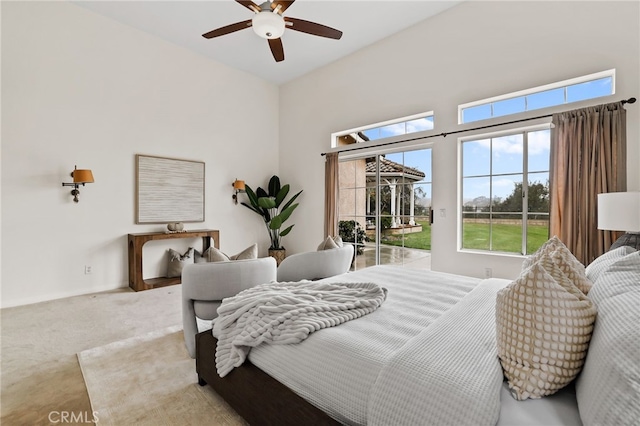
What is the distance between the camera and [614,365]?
72cm

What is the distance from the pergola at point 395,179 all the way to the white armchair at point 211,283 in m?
2.85

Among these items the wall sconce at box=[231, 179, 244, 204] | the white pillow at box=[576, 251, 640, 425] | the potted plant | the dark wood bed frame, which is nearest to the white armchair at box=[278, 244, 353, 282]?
the dark wood bed frame

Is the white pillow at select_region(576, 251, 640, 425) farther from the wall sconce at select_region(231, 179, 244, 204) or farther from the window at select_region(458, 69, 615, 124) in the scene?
the wall sconce at select_region(231, 179, 244, 204)

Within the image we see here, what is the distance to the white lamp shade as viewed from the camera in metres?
2.02

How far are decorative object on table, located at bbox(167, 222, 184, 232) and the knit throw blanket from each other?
319 cm

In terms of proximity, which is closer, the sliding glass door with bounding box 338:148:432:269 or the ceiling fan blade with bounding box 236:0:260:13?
the ceiling fan blade with bounding box 236:0:260:13

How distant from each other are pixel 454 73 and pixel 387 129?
46.8 inches

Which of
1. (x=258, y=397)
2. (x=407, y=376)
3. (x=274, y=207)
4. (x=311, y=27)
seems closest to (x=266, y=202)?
(x=274, y=207)

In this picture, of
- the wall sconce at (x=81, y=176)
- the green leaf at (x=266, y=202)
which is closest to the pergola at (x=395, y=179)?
the green leaf at (x=266, y=202)

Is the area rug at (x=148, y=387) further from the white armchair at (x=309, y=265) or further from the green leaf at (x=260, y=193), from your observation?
the green leaf at (x=260, y=193)

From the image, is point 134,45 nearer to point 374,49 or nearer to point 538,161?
point 374,49

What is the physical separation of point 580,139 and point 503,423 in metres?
3.11

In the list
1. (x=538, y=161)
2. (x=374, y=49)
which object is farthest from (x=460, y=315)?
(x=374, y=49)

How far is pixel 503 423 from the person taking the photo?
0.82m
